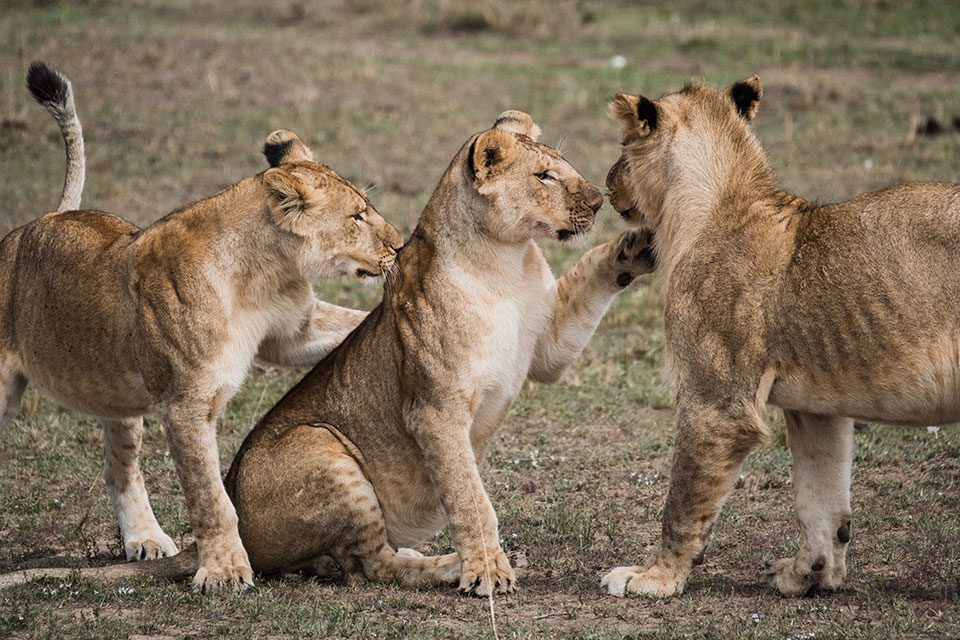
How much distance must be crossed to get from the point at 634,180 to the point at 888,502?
182 cm

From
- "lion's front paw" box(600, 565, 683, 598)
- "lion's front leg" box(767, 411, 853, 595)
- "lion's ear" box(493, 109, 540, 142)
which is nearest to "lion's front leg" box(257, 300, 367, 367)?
"lion's ear" box(493, 109, 540, 142)

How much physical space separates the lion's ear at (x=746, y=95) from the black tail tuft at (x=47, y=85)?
2901 millimetres

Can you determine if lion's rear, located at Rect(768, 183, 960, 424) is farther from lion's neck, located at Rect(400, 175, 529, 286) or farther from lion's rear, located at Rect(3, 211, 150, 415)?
lion's rear, located at Rect(3, 211, 150, 415)

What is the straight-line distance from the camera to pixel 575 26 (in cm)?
1648

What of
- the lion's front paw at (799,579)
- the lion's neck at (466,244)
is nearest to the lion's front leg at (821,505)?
the lion's front paw at (799,579)

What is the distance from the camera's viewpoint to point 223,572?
4750 mm

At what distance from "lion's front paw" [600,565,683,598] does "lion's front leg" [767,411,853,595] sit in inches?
14.8

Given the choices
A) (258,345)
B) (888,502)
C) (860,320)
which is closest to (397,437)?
(258,345)

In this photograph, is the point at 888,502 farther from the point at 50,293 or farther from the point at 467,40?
the point at 467,40

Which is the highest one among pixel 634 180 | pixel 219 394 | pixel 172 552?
pixel 634 180

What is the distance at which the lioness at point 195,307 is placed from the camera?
4809 mm

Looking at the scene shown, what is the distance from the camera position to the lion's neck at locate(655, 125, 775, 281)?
4.70 metres

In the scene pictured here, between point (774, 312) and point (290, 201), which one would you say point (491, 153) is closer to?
point (290, 201)

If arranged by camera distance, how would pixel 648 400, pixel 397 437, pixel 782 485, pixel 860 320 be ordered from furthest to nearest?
pixel 648 400
pixel 782 485
pixel 397 437
pixel 860 320
